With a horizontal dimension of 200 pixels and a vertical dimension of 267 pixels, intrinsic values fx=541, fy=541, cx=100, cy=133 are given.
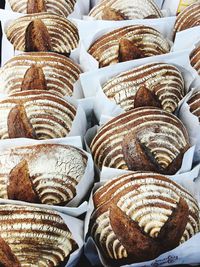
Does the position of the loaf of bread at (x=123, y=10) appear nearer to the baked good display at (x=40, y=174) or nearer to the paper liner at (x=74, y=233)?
the baked good display at (x=40, y=174)

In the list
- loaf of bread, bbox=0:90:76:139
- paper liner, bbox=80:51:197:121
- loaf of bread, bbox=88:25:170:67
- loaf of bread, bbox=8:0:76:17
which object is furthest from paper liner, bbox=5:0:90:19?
loaf of bread, bbox=0:90:76:139

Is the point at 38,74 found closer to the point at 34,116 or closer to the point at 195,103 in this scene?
the point at 34,116

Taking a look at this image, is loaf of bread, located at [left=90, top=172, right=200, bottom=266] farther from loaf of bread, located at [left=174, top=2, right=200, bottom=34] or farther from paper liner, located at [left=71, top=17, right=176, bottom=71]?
loaf of bread, located at [left=174, top=2, right=200, bottom=34]

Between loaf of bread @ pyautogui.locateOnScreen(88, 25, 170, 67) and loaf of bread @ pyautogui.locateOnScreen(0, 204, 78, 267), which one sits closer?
loaf of bread @ pyautogui.locateOnScreen(0, 204, 78, 267)

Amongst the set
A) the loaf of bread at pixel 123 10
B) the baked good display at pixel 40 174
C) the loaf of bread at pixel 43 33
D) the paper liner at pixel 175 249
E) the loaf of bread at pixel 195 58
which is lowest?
the paper liner at pixel 175 249

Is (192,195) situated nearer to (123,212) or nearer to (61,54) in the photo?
(123,212)

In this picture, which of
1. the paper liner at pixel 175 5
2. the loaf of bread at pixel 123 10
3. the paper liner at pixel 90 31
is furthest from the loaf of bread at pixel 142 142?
the paper liner at pixel 175 5
